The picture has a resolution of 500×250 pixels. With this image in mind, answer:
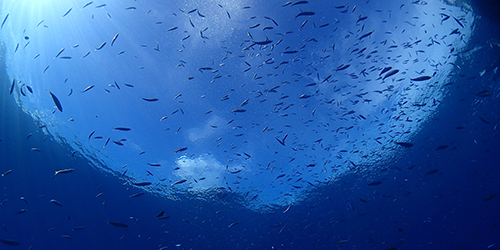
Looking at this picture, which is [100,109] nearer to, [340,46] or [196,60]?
[196,60]

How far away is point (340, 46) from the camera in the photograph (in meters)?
12.1

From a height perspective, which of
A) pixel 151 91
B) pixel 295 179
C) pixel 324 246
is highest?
pixel 151 91

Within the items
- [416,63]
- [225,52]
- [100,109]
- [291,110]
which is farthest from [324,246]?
[100,109]

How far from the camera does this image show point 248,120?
50.9 ft

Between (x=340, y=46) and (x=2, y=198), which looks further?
(x=2, y=198)

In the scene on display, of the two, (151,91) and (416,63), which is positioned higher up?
(151,91)

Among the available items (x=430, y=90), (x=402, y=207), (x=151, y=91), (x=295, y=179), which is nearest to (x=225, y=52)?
(x=151, y=91)

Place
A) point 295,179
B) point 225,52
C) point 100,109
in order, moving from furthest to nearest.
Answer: point 295,179 < point 100,109 < point 225,52

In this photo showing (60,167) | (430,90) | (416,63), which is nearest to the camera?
(416,63)

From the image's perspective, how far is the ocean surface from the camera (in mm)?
10992

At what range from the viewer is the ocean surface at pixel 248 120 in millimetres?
10992

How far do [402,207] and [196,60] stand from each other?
23.0m

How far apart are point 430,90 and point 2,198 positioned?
31.8 meters

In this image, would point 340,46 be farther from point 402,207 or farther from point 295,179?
point 402,207
